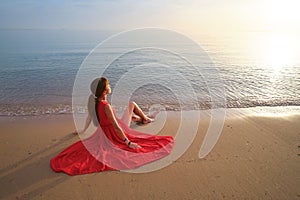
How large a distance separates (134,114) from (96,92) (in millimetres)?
1780

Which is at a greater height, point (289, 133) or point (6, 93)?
point (289, 133)

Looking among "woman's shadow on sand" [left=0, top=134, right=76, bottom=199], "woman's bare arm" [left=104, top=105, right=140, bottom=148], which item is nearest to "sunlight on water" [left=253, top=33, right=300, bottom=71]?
"woman's bare arm" [left=104, top=105, right=140, bottom=148]

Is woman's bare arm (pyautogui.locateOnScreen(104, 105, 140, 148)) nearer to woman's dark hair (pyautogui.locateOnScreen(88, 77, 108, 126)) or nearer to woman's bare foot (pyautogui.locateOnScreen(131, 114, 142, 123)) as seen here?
woman's dark hair (pyautogui.locateOnScreen(88, 77, 108, 126))

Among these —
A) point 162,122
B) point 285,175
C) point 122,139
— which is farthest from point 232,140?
point 122,139

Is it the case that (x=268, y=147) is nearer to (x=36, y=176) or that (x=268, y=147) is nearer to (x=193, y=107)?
(x=193, y=107)

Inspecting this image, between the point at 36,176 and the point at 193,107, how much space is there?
17.3 ft

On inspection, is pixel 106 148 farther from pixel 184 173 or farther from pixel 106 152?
pixel 184 173

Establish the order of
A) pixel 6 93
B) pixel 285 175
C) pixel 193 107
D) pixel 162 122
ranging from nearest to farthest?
pixel 285 175 < pixel 162 122 < pixel 193 107 < pixel 6 93

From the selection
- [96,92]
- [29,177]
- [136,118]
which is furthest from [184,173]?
[29,177]

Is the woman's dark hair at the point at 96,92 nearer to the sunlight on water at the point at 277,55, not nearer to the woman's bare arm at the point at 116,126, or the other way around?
the woman's bare arm at the point at 116,126

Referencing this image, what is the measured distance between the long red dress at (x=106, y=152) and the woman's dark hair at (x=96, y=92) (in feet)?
0.49

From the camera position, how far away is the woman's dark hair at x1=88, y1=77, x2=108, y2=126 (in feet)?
13.4

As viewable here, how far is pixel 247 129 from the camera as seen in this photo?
5.23 metres

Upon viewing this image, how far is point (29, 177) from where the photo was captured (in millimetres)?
3467
